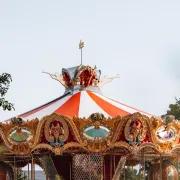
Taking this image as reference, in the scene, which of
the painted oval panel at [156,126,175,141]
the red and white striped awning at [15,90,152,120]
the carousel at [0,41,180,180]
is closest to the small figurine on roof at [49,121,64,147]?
the carousel at [0,41,180,180]

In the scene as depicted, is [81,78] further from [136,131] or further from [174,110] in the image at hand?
[174,110]

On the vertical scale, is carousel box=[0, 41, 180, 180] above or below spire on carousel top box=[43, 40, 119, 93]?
below

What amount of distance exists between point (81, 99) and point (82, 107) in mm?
606

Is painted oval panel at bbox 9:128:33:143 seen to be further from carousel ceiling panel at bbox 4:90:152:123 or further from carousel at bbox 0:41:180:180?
carousel ceiling panel at bbox 4:90:152:123

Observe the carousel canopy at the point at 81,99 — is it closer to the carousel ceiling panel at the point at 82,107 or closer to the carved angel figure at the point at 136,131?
the carousel ceiling panel at the point at 82,107

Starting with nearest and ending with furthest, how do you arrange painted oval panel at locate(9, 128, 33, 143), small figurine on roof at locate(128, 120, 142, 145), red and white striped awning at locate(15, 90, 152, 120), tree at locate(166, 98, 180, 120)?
small figurine on roof at locate(128, 120, 142, 145), painted oval panel at locate(9, 128, 33, 143), red and white striped awning at locate(15, 90, 152, 120), tree at locate(166, 98, 180, 120)

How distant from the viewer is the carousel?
50.0 ft

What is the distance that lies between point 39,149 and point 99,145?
185 cm

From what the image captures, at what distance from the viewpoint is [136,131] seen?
1524 centimetres

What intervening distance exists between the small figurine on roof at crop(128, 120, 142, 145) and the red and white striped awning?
4.87 feet

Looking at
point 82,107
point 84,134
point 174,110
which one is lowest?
point 84,134

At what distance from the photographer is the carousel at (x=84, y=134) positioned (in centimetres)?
1523

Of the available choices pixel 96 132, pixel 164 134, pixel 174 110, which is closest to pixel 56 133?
pixel 96 132

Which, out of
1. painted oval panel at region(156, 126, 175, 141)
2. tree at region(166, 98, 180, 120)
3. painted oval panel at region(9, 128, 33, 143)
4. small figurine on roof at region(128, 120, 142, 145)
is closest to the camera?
small figurine on roof at region(128, 120, 142, 145)
